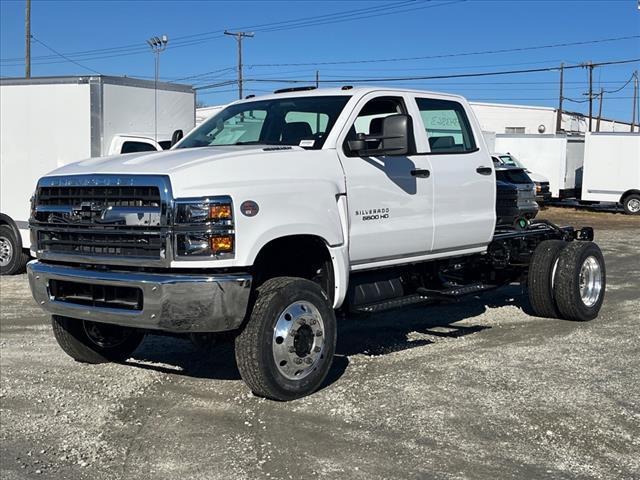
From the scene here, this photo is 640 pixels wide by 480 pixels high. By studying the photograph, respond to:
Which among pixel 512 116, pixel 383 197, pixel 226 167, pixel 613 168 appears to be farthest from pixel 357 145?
pixel 512 116

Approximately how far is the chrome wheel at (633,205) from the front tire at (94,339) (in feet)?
81.7

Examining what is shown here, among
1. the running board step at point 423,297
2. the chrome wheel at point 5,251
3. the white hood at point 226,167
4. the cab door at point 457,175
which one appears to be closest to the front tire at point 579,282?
the running board step at point 423,297

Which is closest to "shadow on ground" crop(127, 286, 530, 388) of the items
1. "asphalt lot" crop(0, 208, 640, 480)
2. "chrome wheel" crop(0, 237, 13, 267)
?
"asphalt lot" crop(0, 208, 640, 480)

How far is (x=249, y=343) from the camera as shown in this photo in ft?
18.2

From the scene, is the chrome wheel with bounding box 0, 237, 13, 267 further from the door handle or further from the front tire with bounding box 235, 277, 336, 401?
the front tire with bounding box 235, 277, 336, 401

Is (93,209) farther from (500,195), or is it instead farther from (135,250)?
(500,195)

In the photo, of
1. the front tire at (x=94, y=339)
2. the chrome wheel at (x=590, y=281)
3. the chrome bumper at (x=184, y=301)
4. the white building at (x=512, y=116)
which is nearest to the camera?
the chrome bumper at (x=184, y=301)

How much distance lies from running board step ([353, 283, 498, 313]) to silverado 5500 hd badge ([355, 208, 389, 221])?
74cm

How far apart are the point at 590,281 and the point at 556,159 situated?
22.8 m

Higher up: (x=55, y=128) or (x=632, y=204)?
(x=55, y=128)

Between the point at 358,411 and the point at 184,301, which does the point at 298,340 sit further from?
the point at 184,301

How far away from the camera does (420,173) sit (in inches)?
275

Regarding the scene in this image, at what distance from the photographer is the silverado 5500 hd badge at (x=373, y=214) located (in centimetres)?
641

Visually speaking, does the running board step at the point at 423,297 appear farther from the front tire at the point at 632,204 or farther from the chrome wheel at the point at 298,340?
the front tire at the point at 632,204
